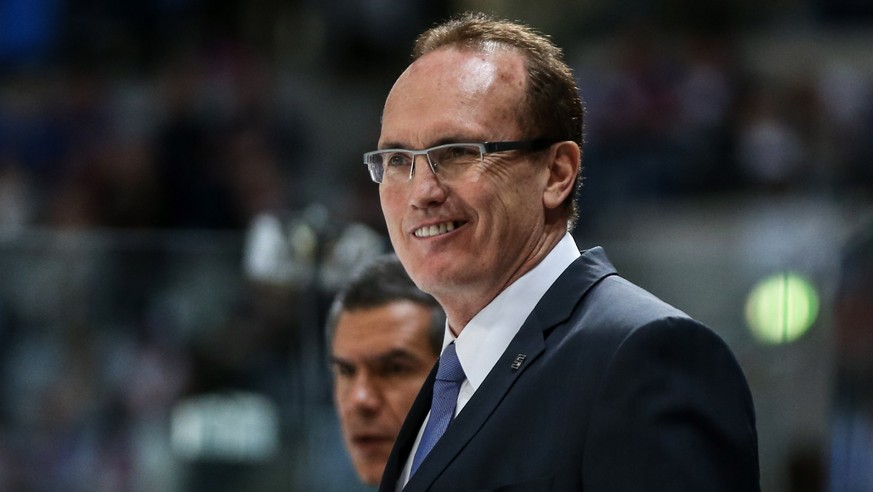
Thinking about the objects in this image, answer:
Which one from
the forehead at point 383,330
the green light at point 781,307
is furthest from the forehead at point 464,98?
the green light at point 781,307

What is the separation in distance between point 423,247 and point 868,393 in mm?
2724

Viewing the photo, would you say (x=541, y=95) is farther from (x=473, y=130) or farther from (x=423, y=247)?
(x=423, y=247)

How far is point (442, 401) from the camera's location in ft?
6.02

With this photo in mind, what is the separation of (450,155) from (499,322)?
0.24 metres

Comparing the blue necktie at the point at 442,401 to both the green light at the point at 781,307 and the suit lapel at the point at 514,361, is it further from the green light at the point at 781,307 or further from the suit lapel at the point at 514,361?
the green light at the point at 781,307

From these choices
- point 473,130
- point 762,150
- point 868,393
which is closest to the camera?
point 473,130

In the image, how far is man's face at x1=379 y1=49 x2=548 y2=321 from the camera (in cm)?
177

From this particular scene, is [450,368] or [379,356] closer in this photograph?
[450,368]

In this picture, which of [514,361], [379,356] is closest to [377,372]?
[379,356]

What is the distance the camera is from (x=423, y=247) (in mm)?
1804

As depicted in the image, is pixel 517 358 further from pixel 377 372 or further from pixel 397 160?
pixel 377 372

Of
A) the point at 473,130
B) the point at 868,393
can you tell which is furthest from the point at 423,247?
the point at 868,393

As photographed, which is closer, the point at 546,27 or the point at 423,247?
the point at 423,247

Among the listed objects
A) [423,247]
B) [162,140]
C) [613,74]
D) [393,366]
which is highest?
[423,247]
